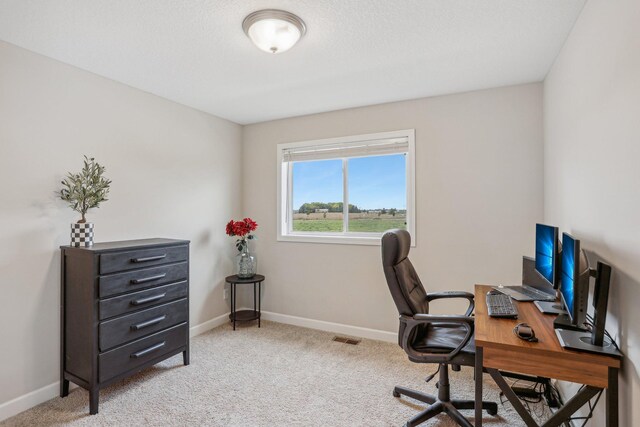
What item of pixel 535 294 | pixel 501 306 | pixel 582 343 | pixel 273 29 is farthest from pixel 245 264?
pixel 582 343

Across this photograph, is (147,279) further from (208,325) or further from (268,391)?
(208,325)

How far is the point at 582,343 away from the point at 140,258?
105 inches

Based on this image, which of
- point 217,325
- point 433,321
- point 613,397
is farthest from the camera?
point 217,325

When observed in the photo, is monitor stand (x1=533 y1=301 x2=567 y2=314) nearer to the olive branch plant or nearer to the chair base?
the chair base

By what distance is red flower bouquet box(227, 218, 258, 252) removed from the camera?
12.0 feet

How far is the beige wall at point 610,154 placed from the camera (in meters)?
1.25

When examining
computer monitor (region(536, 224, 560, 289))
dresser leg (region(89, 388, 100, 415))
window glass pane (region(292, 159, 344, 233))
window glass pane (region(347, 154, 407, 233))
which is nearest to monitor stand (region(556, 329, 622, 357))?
computer monitor (region(536, 224, 560, 289))

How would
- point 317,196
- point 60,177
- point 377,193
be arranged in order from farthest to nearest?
1. point 317,196
2. point 377,193
3. point 60,177

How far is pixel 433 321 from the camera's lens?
185 cm

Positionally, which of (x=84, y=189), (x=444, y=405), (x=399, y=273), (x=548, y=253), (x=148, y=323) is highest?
(x=84, y=189)

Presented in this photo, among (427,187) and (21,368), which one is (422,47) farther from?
(21,368)

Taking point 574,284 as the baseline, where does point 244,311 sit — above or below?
below

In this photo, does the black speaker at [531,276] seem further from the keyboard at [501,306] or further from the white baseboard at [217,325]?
the white baseboard at [217,325]

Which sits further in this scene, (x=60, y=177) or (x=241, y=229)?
(x=241, y=229)
